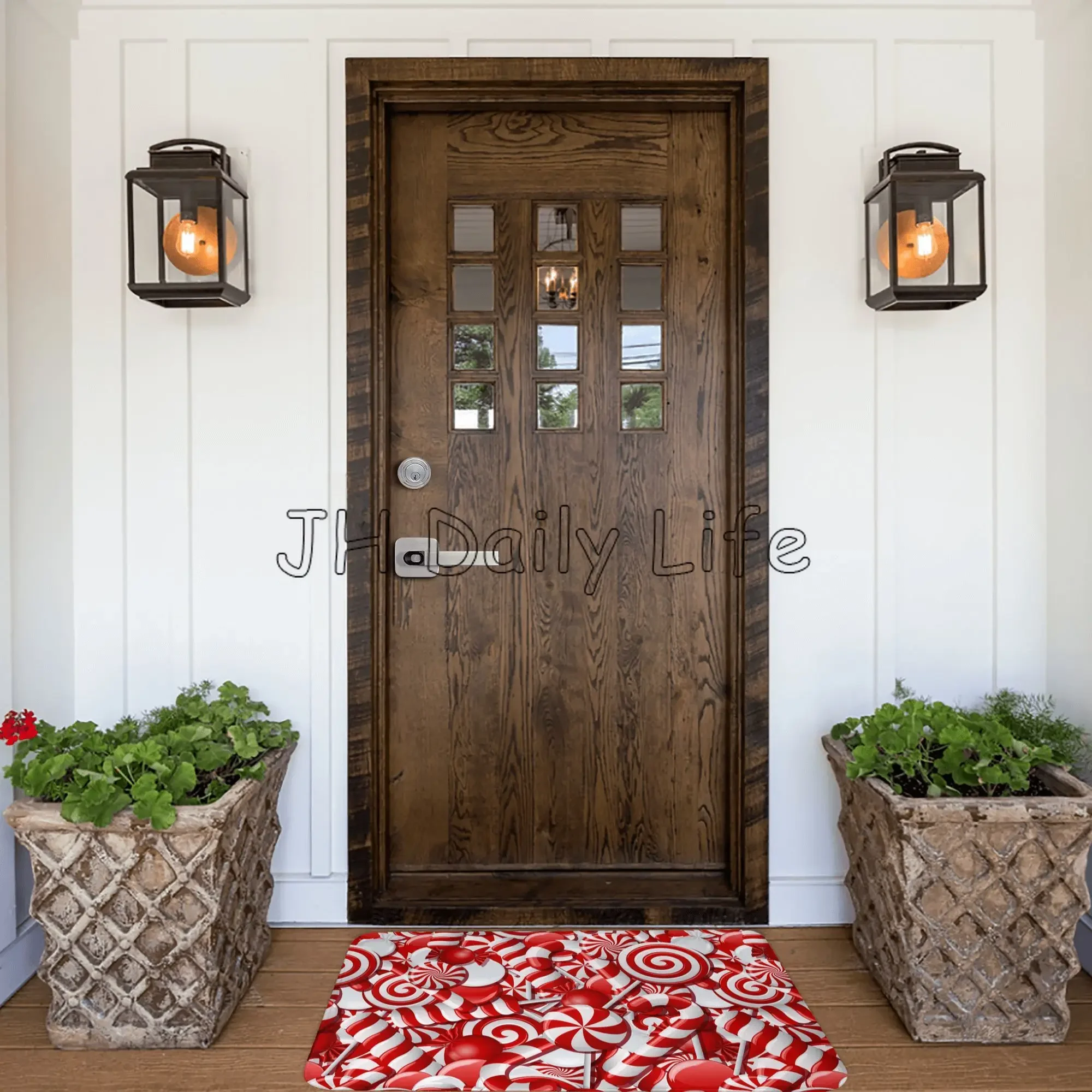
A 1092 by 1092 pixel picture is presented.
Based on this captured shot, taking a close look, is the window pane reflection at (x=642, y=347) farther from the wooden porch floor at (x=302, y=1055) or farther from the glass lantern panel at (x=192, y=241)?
the wooden porch floor at (x=302, y=1055)

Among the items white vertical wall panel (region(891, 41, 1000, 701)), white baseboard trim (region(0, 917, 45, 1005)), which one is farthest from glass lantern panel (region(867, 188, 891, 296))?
white baseboard trim (region(0, 917, 45, 1005))

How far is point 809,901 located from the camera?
221cm

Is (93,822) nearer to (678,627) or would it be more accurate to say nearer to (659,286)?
(678,627)

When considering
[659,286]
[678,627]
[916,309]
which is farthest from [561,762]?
[916,309]

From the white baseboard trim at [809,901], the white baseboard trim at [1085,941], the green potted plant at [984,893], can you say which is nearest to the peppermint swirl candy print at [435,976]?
the white baseboard trim at [809,901]

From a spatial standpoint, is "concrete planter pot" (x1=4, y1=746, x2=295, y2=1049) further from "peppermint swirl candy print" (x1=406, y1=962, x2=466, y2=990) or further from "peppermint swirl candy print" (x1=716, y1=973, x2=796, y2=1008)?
Result: "peppermint swirl candy print" (x1=716, y1=973, x2=796, y2=1008)

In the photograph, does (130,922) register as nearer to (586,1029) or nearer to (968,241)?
(586,1029)

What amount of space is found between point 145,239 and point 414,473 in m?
0.81

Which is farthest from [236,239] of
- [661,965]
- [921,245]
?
[661,965]

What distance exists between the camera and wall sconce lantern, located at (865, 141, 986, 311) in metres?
2.00

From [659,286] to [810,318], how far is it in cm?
39

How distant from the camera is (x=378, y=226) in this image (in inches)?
87.2

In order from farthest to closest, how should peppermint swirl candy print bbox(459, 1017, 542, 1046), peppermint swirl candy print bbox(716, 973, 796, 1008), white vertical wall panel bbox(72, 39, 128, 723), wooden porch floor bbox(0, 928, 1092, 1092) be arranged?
white vertical wall panel bbox(72, 39, 128, 723) → peppermint swirl candy print bbox(716, 973, 796, 1008) → peppermint swirl candy print bbox(459, 1017, 542, 1046) → wooden porch floor bbox(0, 928, 1092, 1092)

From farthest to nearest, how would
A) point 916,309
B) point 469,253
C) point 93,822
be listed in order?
1. point 469,253
2. point 916,309
3. point 93,822
